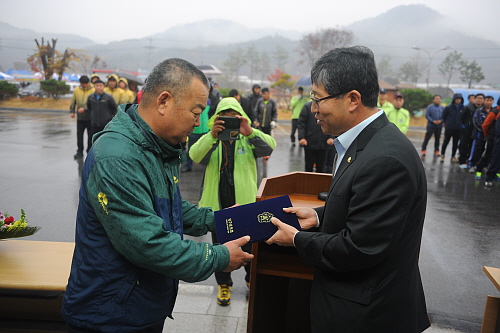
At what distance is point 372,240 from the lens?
1629 millimetres

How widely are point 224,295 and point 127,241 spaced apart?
236cm

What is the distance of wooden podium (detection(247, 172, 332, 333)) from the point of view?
268 cm

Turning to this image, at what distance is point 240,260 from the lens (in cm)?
198

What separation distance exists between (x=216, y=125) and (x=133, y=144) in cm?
205

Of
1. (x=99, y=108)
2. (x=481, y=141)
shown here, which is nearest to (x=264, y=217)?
(x=99, y=108)

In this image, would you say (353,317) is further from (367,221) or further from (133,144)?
(133,144)

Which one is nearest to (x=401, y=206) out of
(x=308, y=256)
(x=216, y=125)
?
(x=308, y=256)

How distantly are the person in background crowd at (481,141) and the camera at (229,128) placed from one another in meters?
8.91

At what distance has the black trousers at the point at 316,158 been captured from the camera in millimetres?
8062

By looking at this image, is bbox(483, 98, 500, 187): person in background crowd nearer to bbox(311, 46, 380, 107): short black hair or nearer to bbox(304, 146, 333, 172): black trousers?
bbox(304, 146, 333, 172): black trousers

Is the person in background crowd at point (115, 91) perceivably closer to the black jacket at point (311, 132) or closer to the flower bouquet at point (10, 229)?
the black jacket at point (311, 132)

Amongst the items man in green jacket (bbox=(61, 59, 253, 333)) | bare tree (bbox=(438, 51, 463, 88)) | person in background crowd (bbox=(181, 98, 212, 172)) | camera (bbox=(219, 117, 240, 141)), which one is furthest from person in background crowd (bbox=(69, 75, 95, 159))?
bare tree (bbox=(438, 51, 463, 88))

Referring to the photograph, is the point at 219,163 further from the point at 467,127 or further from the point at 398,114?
the point at 467,127

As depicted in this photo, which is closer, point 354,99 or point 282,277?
point 354,99
